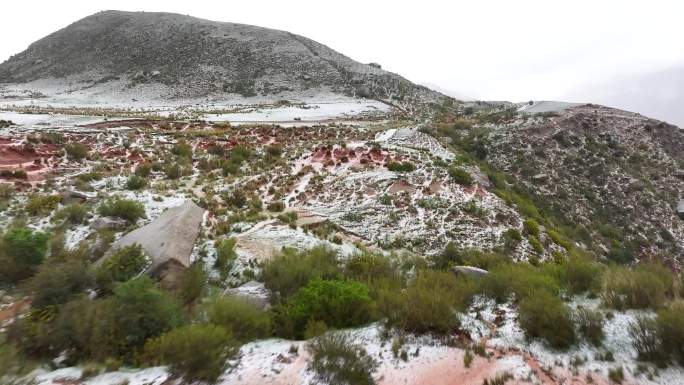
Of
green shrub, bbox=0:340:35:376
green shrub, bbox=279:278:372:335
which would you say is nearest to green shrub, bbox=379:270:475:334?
green shrub, bbox=279:278:372:335

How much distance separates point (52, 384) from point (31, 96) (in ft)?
192

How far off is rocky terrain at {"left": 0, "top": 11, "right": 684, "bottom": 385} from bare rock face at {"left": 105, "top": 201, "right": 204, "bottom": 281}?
58 mm

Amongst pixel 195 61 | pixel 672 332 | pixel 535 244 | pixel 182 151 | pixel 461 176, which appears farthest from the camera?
pixel 195 61

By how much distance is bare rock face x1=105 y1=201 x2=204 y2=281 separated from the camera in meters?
7.49

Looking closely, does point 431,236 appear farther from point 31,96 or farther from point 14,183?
point 31,96

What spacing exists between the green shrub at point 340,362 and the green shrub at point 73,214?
Result: 846cm

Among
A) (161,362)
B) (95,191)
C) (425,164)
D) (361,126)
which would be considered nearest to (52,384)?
(161,362)

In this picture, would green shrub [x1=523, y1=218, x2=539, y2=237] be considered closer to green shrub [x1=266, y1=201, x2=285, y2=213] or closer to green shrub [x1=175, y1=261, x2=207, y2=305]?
green shrub [x1=266, y1=201, x2=285, y2=213]

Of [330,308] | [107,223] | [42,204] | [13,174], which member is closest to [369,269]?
[330,308]

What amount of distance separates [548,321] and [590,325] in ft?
1.73

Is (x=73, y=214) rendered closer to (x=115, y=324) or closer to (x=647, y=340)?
(x=115, y=324)

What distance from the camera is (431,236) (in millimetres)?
12570

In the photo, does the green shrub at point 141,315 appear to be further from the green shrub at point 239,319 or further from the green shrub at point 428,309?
the green shrub at point 428,309

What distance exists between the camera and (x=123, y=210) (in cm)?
1064
